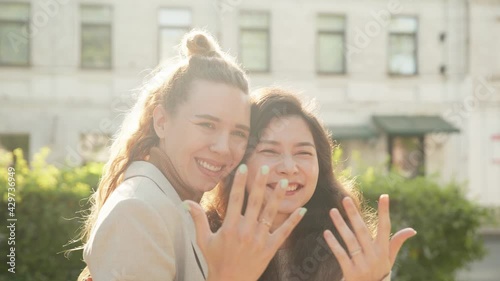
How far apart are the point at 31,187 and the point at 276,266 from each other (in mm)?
3706

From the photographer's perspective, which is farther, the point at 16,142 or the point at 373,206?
the point at 16,142

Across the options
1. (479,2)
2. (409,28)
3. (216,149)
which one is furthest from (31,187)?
(479,2)

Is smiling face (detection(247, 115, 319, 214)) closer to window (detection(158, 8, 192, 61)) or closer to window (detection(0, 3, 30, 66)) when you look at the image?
window (detection(158, 8, 192, 61))

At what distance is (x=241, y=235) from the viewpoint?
6.29 ft

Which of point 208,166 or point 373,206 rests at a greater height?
point 208,166

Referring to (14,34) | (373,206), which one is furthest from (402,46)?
(373,206)

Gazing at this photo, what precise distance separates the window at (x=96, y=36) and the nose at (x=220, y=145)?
15608 millimetres

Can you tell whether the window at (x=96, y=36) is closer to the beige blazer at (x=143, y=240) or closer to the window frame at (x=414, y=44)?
the window frame at (x=414, y=44)

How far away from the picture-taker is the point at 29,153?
16922 millimetres

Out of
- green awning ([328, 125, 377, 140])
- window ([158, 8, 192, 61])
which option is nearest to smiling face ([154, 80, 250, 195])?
green awning ([328, 125, 377, 140])

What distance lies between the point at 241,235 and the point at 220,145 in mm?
491

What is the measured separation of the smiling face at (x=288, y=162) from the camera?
2.73 metres

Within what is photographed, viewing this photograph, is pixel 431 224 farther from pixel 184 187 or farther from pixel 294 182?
pixel 184 187

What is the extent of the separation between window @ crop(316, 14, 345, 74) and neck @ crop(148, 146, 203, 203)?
16.2m
